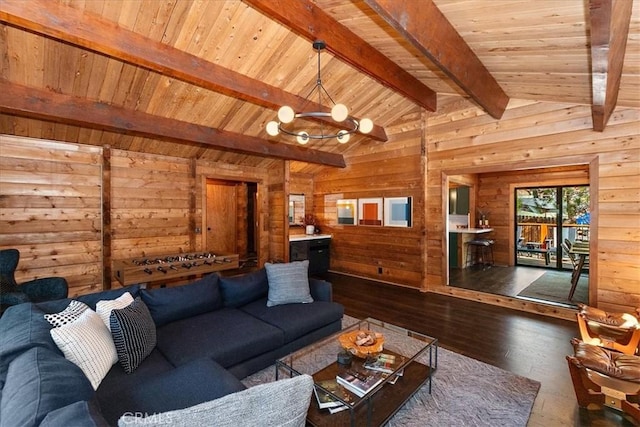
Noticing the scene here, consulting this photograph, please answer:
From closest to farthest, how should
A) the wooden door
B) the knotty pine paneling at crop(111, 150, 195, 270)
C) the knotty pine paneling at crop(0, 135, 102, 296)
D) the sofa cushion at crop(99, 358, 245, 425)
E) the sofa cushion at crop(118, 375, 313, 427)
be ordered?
1. the sofa cushion at crop(118, 375, 313, 427)
2. the sofa cushion at crop(99, 358, 245, 425)
3. the knotty pine paneling at crop(0, 135, 102, 296)
4. the knotty pine paneling at crop(111, 150, 195, 270)
5. the wooden door

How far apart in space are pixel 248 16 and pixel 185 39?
0.67 meters

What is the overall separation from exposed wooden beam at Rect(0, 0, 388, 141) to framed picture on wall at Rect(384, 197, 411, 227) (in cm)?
329

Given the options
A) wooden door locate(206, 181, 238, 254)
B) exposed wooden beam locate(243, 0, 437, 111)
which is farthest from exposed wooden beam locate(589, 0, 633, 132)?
wooden door locate(206, 181, 238, 254)

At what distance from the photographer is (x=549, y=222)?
273 inches

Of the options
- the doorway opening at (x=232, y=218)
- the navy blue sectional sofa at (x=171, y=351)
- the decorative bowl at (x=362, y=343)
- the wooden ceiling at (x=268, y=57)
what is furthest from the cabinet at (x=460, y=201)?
the decorative bowl at (x=362, y=343)

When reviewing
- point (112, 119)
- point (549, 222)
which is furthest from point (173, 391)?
point (549, 222)

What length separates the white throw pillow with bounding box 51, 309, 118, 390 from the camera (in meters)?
1.57

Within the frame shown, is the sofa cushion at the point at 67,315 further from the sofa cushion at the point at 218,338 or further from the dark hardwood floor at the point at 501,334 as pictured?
the dark hardwood floor at the point at 501,334

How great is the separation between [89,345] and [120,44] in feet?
7.78

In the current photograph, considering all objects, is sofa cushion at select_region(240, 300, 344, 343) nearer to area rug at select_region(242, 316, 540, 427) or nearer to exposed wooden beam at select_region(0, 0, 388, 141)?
area rug at select_region(242, 316, 540, 427)

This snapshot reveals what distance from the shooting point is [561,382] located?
250 cm

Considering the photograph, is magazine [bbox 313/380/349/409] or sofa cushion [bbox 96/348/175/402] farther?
magazine [bbox 313/380/349/409]

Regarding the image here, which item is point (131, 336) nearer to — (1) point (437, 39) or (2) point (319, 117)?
(2) point (319, 117)

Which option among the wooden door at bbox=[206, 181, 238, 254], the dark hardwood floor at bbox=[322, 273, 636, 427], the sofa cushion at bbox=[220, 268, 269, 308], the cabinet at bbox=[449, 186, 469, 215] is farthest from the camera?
the cabinet at bbox=[449, 186, 469, 215]
